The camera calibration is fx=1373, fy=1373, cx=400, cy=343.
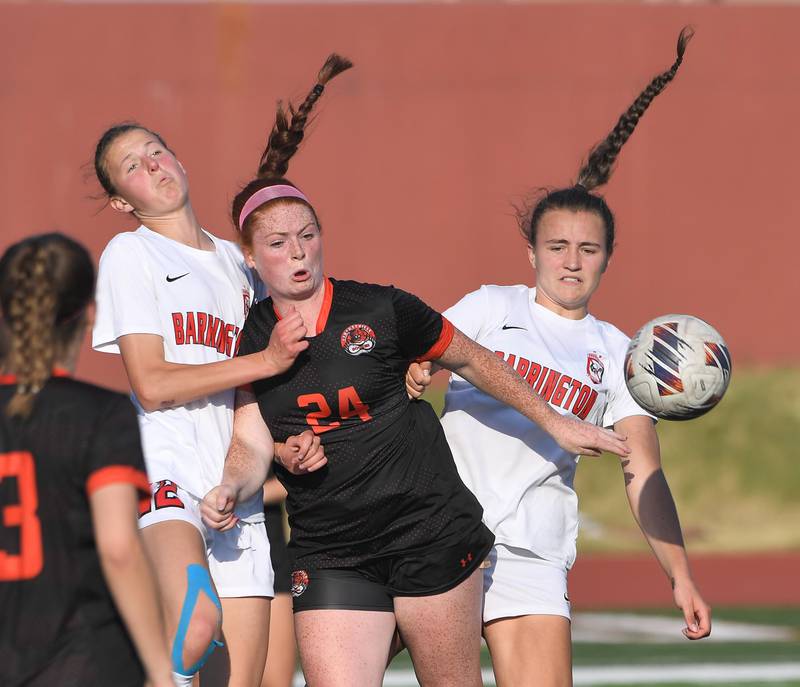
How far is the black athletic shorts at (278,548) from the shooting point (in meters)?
4.59

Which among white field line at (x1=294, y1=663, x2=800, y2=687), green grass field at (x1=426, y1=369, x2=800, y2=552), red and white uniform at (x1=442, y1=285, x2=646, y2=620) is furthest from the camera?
green grass field at (x1=426, y1=369, x2=800, y2=552)

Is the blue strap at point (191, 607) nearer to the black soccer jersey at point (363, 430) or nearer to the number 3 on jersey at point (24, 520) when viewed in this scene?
the black soccer jersey at point (363, 430)

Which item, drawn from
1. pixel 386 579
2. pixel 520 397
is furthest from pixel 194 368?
pixel 520 397

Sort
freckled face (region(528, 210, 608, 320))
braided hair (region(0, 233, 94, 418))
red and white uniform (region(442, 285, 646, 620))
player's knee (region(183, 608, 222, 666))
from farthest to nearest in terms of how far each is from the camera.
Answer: freckled face (region(528, 210, 608, 320)) < red and white uniform (region(442, 285, 646, 620)) < player's knee (region(183, 608, 222, 666)) < braided hair (region(0, 233, 94, 418))

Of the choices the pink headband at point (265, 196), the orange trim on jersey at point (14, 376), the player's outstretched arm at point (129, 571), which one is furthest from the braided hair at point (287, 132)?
the player's outstretched arm at point (129, 571)

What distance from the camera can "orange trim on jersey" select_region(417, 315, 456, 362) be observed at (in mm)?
4176

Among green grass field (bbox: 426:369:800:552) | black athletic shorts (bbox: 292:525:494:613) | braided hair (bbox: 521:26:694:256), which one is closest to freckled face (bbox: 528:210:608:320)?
braided hair (bbox: 521:26:694:256)

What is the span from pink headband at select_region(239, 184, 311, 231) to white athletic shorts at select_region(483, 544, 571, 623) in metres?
1.32

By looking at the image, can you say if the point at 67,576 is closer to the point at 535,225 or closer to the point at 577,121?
the point at 535,225

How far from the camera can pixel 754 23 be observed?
1644 centimetres

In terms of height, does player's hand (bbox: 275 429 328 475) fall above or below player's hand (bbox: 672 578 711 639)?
above

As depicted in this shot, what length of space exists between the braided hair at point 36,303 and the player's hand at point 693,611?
226 centimetres

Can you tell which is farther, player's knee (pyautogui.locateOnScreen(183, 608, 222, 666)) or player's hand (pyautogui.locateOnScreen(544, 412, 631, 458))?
player's hand (pyautogui.locateOnScreen(544, 412, 631, 458))

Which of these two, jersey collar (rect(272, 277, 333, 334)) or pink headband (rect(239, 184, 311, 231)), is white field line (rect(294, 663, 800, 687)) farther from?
pink headband (rect(239, 184, 311, 231))
